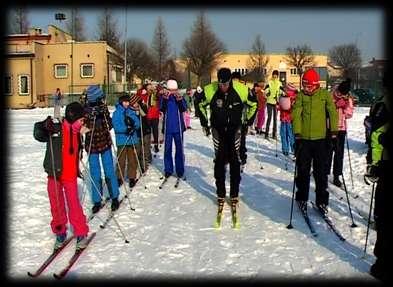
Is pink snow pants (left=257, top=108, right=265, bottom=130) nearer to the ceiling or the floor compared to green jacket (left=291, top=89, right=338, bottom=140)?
nearer to the floor

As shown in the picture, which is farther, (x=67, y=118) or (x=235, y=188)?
(x=235, y=188)

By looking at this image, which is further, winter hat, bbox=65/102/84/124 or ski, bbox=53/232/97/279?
winter hat, bbox=65/102/84/124

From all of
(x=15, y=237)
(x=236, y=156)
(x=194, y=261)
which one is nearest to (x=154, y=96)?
(x=236, y=156)

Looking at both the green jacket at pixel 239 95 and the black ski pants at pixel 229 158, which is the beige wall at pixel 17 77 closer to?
the green jacket at pixel 239 95

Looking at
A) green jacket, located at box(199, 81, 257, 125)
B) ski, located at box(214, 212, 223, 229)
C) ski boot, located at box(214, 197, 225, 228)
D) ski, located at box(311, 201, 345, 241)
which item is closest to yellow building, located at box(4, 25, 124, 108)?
green jacket, located at box(199, 81, 257, 125)

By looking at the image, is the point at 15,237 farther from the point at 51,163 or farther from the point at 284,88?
the point at 284,88

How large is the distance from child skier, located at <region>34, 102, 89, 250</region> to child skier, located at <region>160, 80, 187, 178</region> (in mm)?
4397

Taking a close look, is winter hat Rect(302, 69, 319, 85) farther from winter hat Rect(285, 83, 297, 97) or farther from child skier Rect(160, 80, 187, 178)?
winter hat Rect(285, 83, 297, 97)

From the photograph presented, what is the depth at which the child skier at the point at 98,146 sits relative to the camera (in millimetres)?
9000

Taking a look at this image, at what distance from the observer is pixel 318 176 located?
8.27 meters

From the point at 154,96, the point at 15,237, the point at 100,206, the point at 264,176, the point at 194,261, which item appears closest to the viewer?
the point at 194,261

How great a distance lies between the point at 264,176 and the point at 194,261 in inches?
220

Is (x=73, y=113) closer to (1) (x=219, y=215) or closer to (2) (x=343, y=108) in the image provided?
(1) (x=219, y=215)

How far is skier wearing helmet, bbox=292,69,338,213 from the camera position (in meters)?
8.14
